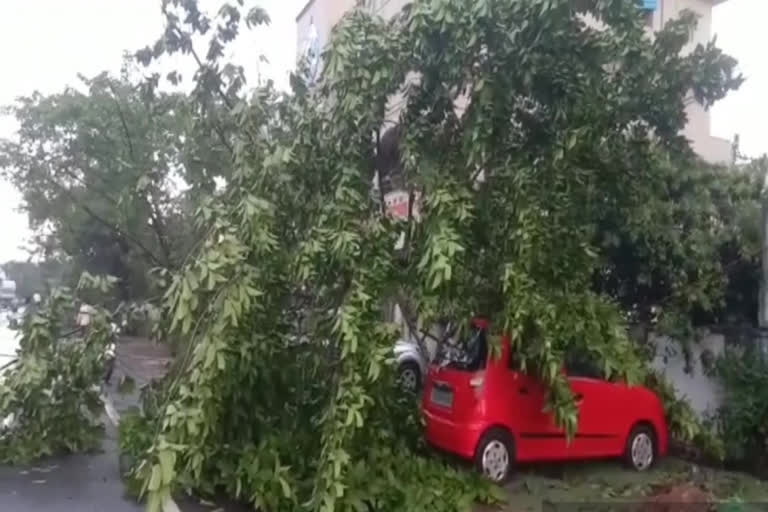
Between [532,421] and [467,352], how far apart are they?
3.02ft

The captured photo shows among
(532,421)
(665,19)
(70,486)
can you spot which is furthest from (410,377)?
(665,19)

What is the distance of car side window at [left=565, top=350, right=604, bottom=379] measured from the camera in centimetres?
726

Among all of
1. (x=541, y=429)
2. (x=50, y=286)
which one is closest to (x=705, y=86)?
(x=541, y=429)

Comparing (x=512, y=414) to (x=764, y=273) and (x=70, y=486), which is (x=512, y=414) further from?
(x=70, y=486)

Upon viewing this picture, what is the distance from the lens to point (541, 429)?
309 inches

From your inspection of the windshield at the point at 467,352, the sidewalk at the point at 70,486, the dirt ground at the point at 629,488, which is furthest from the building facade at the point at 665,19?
the sidewalk at the point at 70,486

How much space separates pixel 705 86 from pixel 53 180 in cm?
2053

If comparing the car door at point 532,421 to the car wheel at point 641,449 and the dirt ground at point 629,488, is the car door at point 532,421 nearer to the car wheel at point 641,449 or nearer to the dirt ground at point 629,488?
the dirt ground at point 629,488

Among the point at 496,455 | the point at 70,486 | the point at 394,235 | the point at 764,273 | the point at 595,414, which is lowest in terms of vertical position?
the point at 70,486

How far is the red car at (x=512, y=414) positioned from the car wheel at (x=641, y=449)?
11 mm

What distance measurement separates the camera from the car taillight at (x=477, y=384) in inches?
295

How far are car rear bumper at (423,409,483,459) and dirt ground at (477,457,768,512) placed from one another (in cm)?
59

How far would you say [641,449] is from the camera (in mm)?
8531

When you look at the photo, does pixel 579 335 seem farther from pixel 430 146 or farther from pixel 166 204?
pixel 166 204
